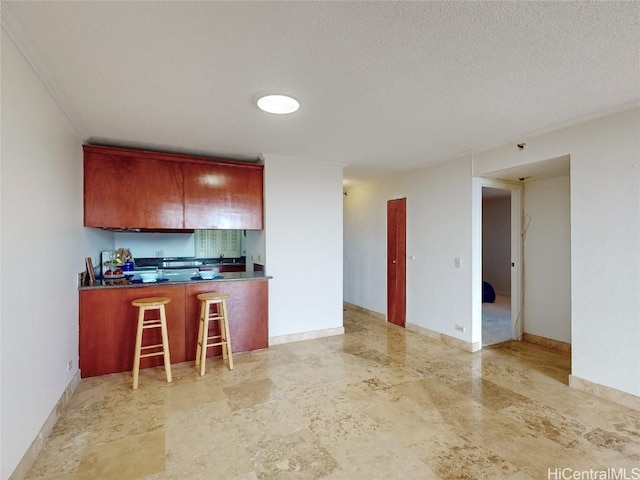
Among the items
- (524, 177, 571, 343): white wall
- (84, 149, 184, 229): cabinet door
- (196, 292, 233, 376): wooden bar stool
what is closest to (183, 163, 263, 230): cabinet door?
(84, 149, 184, 229): cabinet door

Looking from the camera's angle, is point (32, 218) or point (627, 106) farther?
point (627, 106)

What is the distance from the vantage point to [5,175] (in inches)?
65.1

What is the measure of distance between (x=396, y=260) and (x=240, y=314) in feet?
8.62

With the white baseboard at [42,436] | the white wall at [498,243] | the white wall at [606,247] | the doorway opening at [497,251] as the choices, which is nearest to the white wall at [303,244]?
the white baseboard at [42,436]

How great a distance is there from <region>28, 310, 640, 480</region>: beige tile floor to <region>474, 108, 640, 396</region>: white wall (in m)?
0.38

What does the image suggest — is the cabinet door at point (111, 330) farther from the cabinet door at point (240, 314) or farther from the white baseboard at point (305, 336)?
the white baseboard at point (305, 336)

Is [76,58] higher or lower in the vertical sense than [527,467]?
higher

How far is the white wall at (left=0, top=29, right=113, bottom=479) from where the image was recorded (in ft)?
5.46

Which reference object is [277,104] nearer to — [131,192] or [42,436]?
[131,192]

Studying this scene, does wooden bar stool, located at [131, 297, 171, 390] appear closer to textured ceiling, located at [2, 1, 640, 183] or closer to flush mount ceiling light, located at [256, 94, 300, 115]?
textured ceiling, located at [2, 1, 640, 183]

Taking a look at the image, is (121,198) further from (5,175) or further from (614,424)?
(614,424)

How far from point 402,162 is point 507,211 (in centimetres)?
→ 488

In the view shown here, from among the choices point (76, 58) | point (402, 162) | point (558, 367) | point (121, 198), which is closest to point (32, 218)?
point (76, 58)

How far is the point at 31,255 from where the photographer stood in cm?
196
